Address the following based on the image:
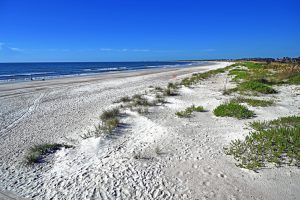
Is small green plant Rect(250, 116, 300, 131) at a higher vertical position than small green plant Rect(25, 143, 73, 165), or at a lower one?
higher

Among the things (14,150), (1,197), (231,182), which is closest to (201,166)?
A: (231,182)

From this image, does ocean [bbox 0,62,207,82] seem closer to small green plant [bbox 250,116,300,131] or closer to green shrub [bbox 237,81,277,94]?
green shrub [bbox 237,81,277,94]

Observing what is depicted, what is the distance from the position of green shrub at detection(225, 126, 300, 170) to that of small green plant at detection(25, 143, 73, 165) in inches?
192

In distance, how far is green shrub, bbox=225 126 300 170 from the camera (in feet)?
17.8

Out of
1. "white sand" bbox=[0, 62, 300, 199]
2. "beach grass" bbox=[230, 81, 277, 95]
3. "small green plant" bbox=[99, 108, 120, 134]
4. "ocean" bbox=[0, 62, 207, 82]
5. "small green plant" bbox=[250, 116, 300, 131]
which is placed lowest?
"white sand" bbox=[0, 62, 300, 199]

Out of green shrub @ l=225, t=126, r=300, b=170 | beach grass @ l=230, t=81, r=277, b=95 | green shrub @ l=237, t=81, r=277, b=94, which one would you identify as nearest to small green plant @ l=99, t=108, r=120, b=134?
green shrub @ l=225, t=126, r=300, b=170

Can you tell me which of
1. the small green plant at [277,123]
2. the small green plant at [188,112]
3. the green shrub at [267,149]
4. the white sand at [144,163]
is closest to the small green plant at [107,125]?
the white sand at [144,163]

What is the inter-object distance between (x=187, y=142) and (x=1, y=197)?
4687mm

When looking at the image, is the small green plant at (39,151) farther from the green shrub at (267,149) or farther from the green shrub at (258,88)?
the green shrub at (258,88)

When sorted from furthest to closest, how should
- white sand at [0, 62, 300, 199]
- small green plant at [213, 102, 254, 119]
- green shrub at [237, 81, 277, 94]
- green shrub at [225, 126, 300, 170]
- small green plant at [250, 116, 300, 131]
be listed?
1. green shrub at [237, 81, 277, 94]
2. small green plant at [213, 102, 254, 119]
3. small green plant at [250, 116, 300, 131]
4. green shrub at [225, 126, 300, 170]
5. white sand at [0, 62, 300, 199]

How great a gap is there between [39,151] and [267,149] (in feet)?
19.8

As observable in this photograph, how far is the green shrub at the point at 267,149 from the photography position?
5426 millimetres

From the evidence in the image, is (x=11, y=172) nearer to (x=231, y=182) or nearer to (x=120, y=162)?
(x=120, y=162)

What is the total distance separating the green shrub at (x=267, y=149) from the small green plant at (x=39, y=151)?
192 inches
